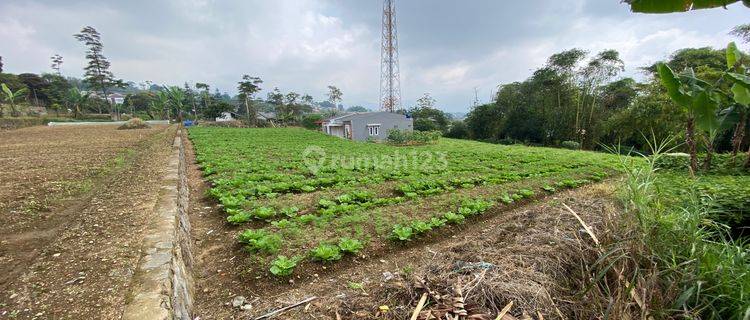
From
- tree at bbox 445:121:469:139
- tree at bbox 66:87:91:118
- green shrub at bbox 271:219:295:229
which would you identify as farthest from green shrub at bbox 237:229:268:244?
tree at bbox 66:87:91:118

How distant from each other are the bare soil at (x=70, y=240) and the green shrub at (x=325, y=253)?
1.77m

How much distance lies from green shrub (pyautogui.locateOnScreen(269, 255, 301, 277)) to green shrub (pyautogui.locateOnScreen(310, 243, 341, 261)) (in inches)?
11.0

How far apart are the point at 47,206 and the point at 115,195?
106 centimetres

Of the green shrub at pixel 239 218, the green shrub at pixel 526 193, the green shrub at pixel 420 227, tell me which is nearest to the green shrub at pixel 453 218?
the green shrub at pixel 420 227

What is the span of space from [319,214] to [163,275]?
2.87 m

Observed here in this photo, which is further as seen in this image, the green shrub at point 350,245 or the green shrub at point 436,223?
the green shrub at point 436,223

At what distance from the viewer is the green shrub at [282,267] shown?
336cm

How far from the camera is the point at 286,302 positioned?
2947mm

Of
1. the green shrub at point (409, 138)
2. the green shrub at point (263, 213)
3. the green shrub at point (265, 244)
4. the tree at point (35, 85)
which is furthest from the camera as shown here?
the tree at point (35, 85)

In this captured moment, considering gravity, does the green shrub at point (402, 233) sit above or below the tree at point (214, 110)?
below

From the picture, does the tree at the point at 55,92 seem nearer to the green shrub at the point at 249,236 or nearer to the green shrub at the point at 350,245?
the green shrub at the point at 249,236

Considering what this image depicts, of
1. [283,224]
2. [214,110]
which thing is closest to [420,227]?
[283,224]

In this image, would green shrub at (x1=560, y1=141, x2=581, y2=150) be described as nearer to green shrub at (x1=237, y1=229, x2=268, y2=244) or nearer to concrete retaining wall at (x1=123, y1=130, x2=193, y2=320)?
green shrub at (x1=237, y1=229, x2=268, y2=244)

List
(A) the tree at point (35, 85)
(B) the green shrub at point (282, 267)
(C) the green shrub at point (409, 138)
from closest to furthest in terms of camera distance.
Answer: (B) the green shrub at point (282, 267) < (C) the green shrub at point (409, 138) < (A) the tree at point (35, 85)
